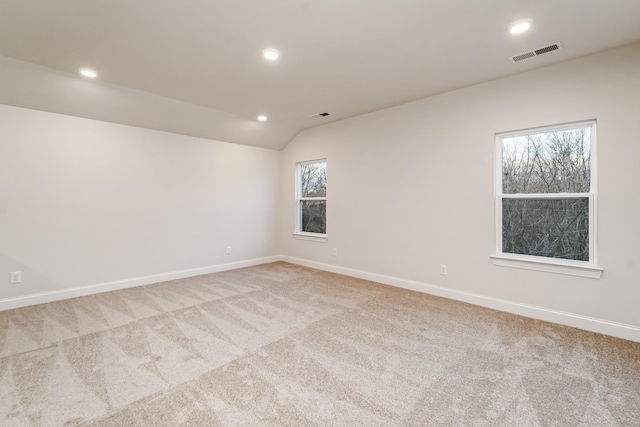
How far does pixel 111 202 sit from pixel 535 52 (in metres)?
5.28

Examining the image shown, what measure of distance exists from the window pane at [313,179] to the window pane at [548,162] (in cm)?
293

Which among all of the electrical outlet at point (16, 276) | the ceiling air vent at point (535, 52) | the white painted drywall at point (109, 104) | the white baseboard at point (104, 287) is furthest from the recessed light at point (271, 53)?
the electrical outlet at point (16, 276)

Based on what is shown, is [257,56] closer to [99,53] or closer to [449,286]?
[99,53]

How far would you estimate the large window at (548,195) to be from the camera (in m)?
2.87

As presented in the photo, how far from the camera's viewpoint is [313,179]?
564 centimetres

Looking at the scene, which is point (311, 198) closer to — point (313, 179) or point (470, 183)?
point (313, 179)

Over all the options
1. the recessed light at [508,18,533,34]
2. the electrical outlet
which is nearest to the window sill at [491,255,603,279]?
the recessed light at [508,18,533,34]

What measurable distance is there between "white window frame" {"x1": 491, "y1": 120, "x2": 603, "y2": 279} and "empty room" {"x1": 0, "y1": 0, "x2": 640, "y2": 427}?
0.07 feet

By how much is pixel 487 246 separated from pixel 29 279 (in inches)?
214

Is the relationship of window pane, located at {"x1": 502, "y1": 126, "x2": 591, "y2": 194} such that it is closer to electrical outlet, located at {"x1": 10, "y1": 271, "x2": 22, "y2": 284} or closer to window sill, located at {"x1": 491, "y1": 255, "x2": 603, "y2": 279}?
window sill, located at {"x1": 491, "y1": 255, "x2": 603, "y2": 279}

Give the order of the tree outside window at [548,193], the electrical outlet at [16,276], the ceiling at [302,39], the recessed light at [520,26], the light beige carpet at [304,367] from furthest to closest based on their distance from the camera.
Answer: the electrical outlet at [16,276], the tree outside window at [548,193], the recessed light at [520,26], the ceiling at [302,39], the light beige carpet at [304,367]

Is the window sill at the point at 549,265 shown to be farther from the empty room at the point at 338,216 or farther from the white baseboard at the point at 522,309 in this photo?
the white baseboard at the point at 522,309

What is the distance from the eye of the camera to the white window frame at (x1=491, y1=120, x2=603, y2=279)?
110 inches

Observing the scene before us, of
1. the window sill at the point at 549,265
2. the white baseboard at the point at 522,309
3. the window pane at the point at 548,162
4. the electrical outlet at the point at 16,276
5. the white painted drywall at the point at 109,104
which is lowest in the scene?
the white baseboard at the point at 522,309
